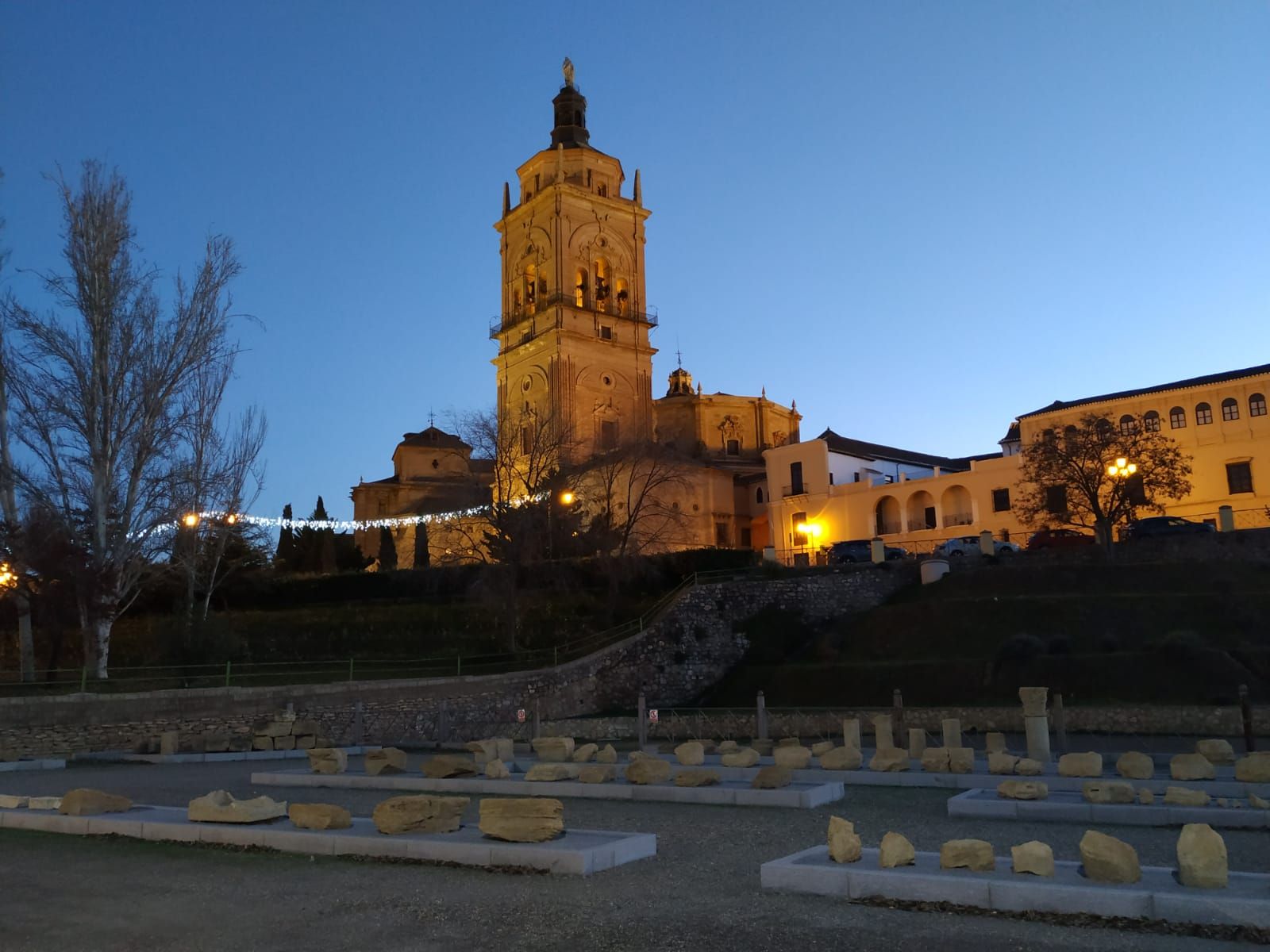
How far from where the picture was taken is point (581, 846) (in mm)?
8867

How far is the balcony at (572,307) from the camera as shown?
2120 inches

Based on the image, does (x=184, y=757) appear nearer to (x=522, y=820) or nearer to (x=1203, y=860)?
(x=522, y=820)

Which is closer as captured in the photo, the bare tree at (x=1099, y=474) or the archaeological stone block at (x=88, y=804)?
the archaeological stone block at (x=88, y=804)

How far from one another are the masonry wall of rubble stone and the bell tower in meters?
17.3

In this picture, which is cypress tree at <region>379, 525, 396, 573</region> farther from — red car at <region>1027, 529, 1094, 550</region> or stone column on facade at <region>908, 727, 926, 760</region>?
stone column on facade at <region>908, 727, 926, 760</region>

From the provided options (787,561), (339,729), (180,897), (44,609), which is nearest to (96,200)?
(44,609)

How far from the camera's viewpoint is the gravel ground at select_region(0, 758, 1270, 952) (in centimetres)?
650

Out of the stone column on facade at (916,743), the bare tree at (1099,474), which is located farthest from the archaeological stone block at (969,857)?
the bare tree at (1099,474)

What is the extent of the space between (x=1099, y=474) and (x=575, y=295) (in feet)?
94.7

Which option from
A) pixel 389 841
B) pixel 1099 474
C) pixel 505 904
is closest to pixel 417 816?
pixel 389 841

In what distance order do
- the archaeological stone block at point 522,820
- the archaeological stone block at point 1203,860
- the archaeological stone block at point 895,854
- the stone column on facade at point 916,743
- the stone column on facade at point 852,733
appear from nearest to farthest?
the archaeological stone block at point 1203,860 → the archaeological stone block at point 895,854 → the archaeological stone block at point 522,820 → the stone column on facade at point 916,743 → the stone column on facade at point 852,733

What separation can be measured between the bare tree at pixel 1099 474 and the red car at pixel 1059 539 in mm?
578

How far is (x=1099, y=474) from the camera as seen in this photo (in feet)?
121

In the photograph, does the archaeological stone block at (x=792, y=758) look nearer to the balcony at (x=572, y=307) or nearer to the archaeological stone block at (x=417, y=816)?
the archaeological stone block at (x=417, y=816)
